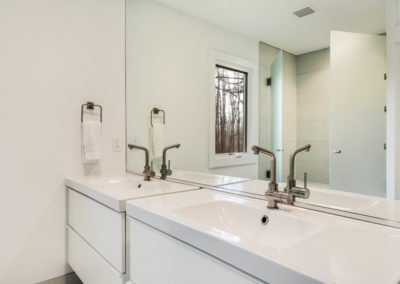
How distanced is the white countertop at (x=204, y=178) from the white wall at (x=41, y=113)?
2.13 ft

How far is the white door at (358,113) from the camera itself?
0.86 meters

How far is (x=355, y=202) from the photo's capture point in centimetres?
93

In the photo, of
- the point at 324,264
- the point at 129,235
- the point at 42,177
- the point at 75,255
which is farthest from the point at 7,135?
the point at 324,264

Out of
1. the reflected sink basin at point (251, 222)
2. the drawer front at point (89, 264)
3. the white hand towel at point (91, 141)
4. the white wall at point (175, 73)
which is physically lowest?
the drawer front at point (89, 264)

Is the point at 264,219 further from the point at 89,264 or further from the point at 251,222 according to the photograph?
the point at 89,264

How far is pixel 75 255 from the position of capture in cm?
160

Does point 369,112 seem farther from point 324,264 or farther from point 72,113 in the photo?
point 72,113

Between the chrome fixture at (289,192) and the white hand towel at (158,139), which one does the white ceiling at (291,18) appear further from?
the white hand towel at (158,139)

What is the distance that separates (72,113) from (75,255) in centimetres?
92

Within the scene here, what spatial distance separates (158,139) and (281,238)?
44.6 inches

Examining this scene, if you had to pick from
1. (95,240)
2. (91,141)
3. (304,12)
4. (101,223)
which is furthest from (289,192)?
(91,141)

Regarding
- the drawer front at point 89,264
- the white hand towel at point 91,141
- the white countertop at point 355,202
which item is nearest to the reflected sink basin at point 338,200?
the white countertop at point 355,202

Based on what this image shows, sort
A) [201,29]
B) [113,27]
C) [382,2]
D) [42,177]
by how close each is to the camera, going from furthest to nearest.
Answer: [113,27]
[42,177]
[201,29]
[382,2]

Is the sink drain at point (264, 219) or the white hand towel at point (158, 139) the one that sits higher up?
the white hand towel at point (158, 139)
